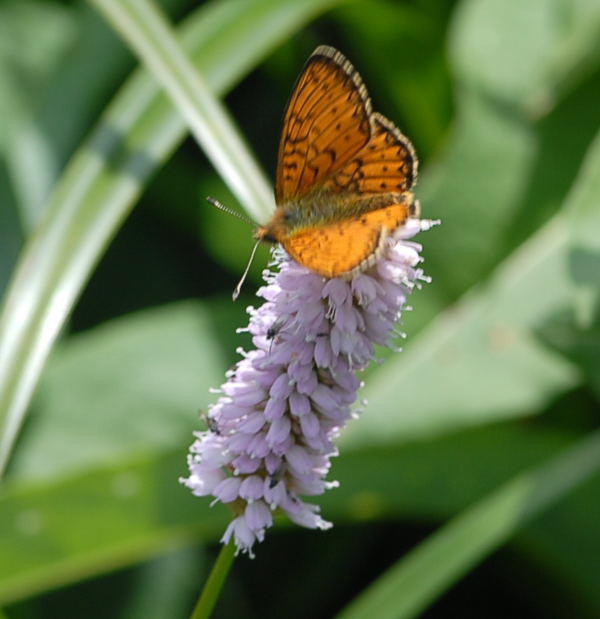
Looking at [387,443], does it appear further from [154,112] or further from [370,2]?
[370,2]

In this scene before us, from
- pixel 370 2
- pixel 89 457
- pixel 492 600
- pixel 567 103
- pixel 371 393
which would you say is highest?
pixel 370 2

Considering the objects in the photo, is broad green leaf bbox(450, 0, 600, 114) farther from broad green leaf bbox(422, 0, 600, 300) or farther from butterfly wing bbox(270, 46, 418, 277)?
butterfly wing bbox(270, 46, 418, 277)

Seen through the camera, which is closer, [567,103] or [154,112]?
[154,112]

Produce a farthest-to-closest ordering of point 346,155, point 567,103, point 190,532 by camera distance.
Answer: point 567,103, point 190,532, point 346,155

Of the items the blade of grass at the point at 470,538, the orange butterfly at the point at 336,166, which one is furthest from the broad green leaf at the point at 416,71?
the orange butterfly at the point at 336,166

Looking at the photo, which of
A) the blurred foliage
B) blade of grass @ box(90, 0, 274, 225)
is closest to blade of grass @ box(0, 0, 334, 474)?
the blurred foliage

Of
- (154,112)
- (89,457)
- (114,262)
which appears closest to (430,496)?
(89,457)
